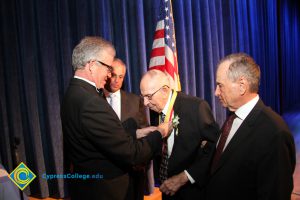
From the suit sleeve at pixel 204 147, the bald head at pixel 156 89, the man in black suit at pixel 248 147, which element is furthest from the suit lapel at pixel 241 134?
the bald head at pixel 156 89

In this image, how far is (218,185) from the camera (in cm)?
141

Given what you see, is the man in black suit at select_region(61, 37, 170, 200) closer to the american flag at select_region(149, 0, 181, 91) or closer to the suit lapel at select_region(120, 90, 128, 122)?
the suit lapel at select_region(120, 90, 128, 122)

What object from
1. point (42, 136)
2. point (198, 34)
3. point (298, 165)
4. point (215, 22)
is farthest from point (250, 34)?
point (42, 136)

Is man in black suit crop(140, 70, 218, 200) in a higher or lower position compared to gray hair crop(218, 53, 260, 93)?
lower

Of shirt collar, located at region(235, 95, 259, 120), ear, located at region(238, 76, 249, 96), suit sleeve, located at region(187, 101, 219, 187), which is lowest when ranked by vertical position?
suit sleeve, located at region(187, 101, 219, 187)

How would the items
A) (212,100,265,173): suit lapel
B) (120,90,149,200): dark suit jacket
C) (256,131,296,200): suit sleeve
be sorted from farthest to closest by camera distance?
(120,90,149,200): dark suit jacket
(212,100,265,173): suit lapel
(256,131,296,200): suit sleeve

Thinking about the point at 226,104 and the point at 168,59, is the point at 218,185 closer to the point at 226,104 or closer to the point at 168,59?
the point at 226,104

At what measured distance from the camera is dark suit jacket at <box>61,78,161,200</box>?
1.54 m

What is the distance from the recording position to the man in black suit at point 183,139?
5.89 ft

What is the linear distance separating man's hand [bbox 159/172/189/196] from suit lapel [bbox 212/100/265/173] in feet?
1.49

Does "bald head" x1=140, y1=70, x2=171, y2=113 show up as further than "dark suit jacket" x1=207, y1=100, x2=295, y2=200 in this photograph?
Yes

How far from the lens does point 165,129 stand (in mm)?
1771

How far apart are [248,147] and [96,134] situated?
0.77m

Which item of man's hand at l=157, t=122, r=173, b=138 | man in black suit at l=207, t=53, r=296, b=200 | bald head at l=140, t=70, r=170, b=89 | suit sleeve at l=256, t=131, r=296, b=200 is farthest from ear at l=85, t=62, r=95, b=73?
suit sleeve at l=256, t=131, r=296, b=200
